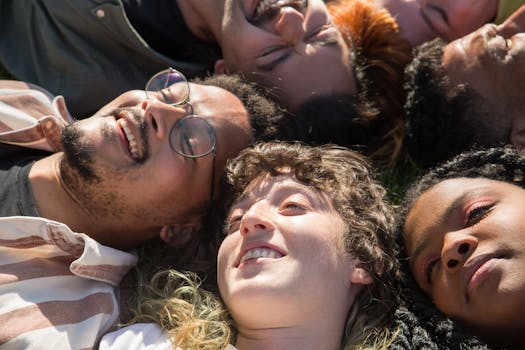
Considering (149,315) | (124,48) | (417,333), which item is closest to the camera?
(417,333)

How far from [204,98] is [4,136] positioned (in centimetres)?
131

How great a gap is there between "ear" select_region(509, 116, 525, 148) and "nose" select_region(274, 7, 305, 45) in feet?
4.95

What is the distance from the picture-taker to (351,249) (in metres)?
3.27

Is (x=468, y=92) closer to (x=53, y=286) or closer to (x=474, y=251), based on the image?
(x=474, y=251)

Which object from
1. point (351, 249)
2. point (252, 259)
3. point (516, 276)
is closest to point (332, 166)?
point (351, 249)

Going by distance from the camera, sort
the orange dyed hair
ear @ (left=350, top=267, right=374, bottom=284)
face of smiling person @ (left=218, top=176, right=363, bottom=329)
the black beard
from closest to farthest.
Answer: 1. face of smiling person @ (left=218, top=176, right=363, bottom=329)
2. ear @ (left=350, top=267, right=374, bottom=284)
3. the black beard
4. the orange dyed hair

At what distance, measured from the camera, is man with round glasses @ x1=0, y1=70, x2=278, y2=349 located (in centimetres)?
327

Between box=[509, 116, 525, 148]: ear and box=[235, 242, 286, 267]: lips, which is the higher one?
box=[509, 116, 525, 148]: ear

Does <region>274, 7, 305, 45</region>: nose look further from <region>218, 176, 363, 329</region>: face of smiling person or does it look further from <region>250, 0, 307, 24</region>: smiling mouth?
<region>218, 176, 363, 329</region>: face of smiling person

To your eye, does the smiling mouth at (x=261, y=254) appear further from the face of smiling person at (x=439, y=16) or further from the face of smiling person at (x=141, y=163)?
the face of smiling person at (x=439, y=16)

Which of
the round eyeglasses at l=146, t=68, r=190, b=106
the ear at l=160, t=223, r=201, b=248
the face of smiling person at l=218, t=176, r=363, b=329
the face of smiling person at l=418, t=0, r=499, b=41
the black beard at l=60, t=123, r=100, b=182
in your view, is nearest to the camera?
the face of smiling person at l=218, t=176, r=363, b=329

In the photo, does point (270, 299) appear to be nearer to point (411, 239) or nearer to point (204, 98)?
point (411, 239)

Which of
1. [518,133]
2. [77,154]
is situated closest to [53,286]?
[77,154]

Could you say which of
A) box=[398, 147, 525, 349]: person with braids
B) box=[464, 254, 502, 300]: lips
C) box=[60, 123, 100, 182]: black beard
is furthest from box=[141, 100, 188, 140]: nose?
box=[464, 254, 502, 300]: lips
